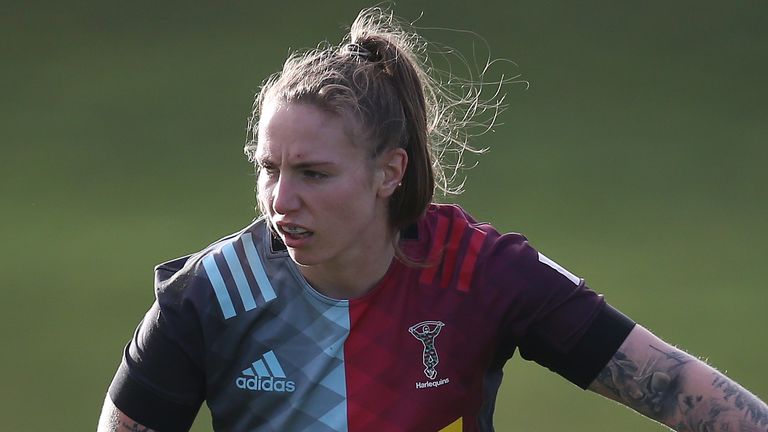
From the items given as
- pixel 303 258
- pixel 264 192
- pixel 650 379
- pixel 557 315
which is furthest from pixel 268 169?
pixel 650 379

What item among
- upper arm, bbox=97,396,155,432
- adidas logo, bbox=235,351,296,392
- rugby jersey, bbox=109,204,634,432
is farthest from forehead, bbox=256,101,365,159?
upper arm, bbox=97,396,155,432

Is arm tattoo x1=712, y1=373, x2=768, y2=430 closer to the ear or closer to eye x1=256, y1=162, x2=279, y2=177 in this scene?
the ear

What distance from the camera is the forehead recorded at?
1.96 m

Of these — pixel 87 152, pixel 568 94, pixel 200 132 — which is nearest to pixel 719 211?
pixel 568 94

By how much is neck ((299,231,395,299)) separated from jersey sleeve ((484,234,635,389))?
17cm

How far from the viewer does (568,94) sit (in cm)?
651

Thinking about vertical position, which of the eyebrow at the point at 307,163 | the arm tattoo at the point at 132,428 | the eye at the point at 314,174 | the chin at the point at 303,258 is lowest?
the arm tattoo at the point at 132,428

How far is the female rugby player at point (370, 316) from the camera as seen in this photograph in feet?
6.64

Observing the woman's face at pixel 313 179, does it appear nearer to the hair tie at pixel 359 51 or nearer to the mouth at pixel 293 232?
the mouth at pixel 293 232

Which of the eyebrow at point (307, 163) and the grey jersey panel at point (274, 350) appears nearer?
the eyebrow at point (307, 163)

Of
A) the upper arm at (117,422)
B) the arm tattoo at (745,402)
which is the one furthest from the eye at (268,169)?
the arm tattoo at (745,402)

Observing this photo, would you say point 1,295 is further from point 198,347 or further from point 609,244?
point 198,347

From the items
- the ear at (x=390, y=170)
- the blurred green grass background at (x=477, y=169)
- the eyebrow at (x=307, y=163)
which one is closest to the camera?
the eyebrow at (x=307, y=163)

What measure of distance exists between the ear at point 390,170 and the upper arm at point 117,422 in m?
0.50
